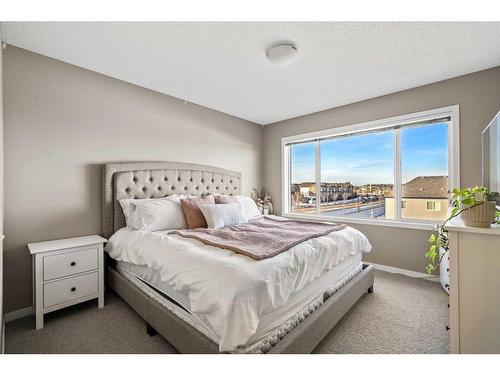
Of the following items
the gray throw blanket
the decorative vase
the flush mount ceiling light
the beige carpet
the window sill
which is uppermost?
the flush mount ceiling light

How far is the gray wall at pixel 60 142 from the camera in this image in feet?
6.46

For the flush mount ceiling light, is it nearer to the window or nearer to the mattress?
the mattress

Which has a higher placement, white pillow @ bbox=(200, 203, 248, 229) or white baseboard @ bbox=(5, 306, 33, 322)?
white pillow @ bbox=(200, 203, 248, 229)

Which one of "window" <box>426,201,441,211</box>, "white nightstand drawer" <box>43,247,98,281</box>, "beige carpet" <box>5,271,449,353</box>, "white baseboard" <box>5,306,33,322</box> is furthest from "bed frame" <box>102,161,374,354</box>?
"window" <box>426,201,441,211</box>

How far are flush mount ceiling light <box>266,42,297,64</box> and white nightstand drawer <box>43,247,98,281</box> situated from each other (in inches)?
91.0

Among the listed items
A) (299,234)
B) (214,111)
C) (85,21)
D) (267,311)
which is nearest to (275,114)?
(214,111)

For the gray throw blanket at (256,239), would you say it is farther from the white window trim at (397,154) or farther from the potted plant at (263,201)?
the potted plant at (263,201)

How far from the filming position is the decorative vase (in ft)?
3.73

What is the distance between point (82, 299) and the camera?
1.98 meters

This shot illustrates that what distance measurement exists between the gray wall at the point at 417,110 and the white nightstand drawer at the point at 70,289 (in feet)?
10.7

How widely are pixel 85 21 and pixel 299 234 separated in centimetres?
235

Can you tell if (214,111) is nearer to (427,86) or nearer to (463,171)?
(427,86)

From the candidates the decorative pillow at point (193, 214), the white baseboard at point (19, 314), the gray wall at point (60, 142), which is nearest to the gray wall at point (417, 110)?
the decorative pillow at point (193, 214)

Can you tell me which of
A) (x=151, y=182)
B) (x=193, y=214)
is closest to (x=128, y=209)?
(x=151, y=182)
